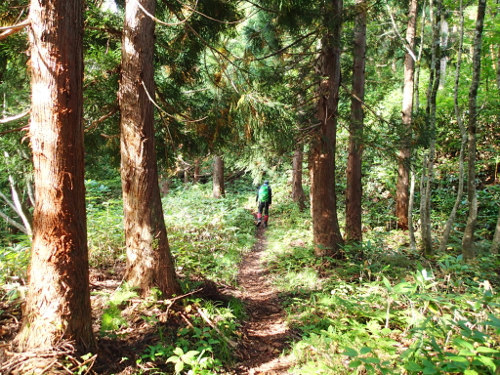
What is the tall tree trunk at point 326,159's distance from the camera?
6801 millimetres

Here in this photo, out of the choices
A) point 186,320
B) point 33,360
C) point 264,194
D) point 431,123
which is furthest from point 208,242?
point 431,123

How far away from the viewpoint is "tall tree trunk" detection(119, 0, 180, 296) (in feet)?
13.2

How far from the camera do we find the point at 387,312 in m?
3.57

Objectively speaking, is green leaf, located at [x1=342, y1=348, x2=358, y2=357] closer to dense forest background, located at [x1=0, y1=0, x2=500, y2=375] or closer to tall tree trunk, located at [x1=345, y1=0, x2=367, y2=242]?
dense forest background, located at [x1=0, y1=0, x2=500, y2=375]

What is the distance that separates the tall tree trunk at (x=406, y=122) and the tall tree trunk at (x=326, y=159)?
5.52 ft

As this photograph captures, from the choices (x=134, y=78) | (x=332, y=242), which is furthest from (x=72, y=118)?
(x=332, y=242)

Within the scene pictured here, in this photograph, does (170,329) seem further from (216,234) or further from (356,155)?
(356,155)

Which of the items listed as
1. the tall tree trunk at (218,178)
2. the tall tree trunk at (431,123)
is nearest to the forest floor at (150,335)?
the tall tree trunk at (431,123)

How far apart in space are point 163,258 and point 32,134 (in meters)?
2.32

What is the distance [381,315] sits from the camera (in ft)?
12.8

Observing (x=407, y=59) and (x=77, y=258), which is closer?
(x=77, y=258)

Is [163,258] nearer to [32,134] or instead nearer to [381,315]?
[32,134]

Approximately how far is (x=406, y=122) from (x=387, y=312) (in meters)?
7.35

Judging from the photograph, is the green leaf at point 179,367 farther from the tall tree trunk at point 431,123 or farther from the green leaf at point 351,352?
the tall tree trunk at point 431,123
